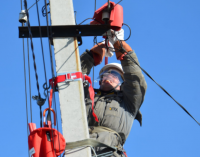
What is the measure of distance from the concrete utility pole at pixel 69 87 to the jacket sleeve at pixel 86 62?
231cm

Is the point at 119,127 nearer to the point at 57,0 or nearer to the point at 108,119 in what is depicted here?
the point at 108,119

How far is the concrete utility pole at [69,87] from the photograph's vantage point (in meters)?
5.42

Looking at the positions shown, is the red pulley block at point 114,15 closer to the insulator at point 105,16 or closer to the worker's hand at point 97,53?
the insulator at point 105,16

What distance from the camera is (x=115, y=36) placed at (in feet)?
23.2

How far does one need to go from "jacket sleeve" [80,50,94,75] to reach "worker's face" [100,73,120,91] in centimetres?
36

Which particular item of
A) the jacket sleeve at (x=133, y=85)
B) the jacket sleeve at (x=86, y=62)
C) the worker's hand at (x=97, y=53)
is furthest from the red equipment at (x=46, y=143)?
the worker's hand at (x=97, y=53)

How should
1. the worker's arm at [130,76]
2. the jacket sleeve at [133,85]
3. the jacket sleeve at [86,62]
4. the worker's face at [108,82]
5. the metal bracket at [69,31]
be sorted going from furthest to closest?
the jacket sleeve at [86,62] → the worker's face at [108,82] → the jacket sleeve at [133,85] → the worker's arm at [130,76] → the metal bracket at [69,31]

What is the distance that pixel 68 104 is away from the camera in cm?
550

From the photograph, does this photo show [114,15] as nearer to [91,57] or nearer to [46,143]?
[91,57]

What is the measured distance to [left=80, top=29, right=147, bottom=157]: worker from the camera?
7039 millimetres

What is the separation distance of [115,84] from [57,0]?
2689mm

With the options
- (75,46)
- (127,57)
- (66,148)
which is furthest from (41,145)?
(127,57)

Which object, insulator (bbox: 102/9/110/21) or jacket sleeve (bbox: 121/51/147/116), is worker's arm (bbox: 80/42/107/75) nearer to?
jacket sleeve (bbox: 121/51/147/116)

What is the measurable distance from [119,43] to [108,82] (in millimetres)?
1160
